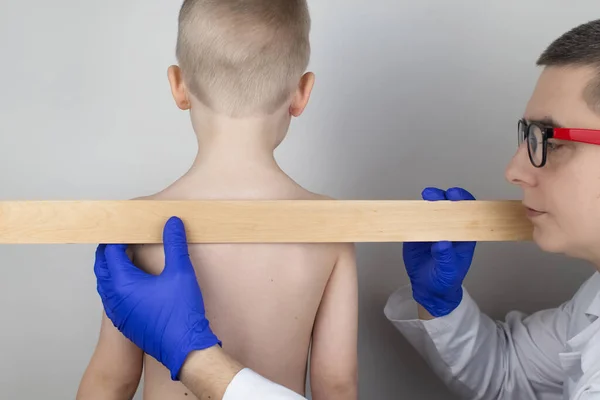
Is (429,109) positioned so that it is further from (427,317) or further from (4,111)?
(4,111)

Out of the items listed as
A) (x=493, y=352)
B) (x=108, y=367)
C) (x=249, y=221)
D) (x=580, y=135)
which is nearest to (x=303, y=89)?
(x=249, y=221)

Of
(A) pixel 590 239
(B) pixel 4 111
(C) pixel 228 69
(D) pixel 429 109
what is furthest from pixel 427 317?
(B) pixel 4 111

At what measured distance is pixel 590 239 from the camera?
1118 mm

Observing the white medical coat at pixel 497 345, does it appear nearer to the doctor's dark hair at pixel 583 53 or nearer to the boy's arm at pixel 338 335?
the boy's arm at pixel 338 335

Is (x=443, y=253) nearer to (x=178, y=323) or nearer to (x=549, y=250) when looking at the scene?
(x=549, y=250)

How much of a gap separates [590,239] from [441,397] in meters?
0.84

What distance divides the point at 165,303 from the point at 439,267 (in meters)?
0.53

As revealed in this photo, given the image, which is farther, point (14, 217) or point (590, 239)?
point (590, 239)

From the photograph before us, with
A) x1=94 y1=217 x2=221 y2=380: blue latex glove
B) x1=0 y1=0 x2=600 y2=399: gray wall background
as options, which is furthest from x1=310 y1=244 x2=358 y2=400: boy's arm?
x1=0 y1=0 x2=600 y2=399: gray wall background

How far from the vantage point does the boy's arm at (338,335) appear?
1161 mm

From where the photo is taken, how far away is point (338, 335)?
1.17 m

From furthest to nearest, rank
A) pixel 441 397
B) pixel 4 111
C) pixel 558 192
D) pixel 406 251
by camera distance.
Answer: pixel 441 397 → pixel 4 111 → pixel 406 251 → pixel 558 192

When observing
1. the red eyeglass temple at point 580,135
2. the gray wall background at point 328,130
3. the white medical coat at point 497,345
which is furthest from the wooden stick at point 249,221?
the gray wall background at point 328,130

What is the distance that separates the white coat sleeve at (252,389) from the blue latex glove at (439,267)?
1.30 ft
